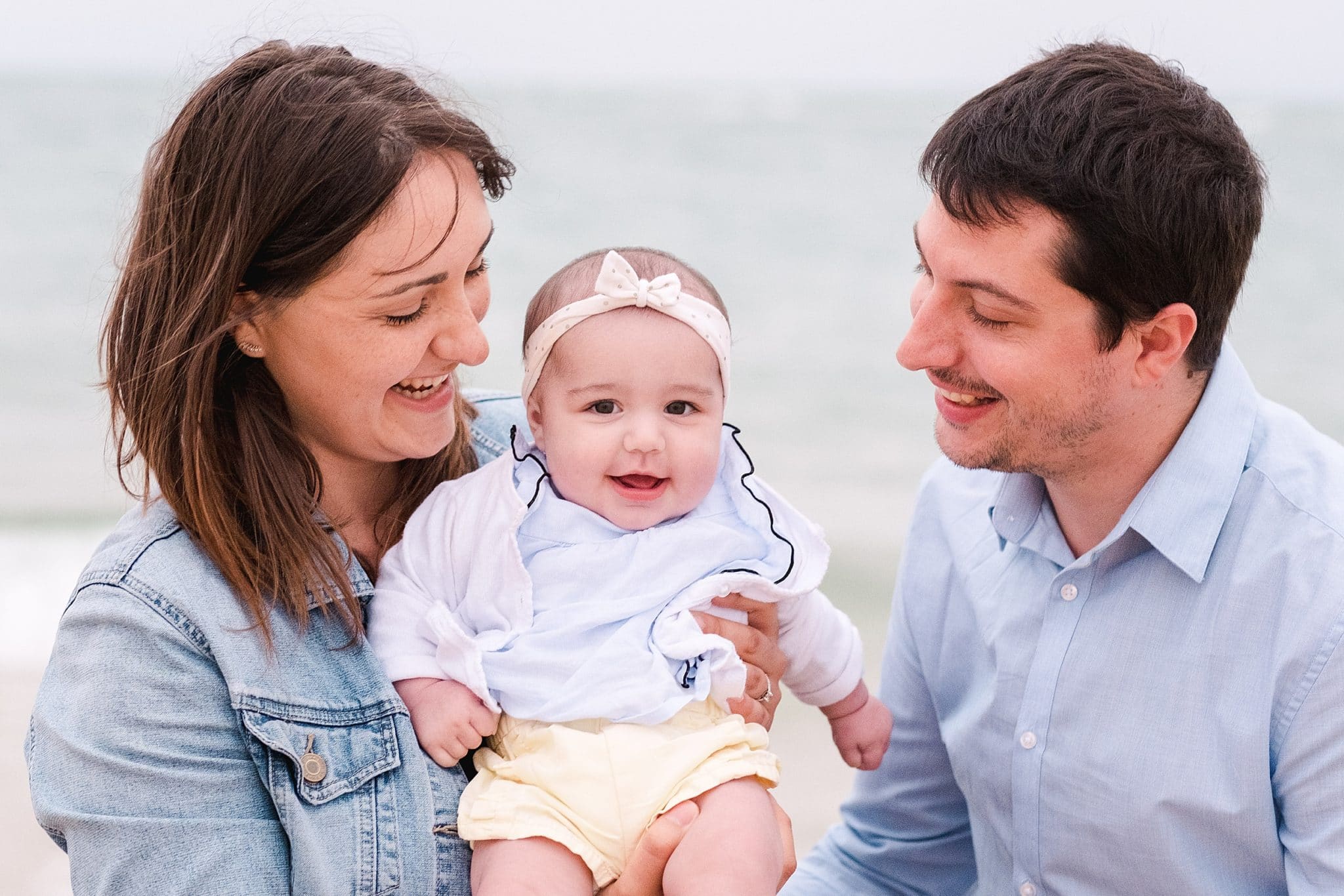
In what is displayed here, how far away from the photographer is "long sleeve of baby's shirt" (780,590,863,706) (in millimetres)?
2568

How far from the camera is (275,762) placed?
6.89ft

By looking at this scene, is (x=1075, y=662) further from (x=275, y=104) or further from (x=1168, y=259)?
(x=275, y=104)

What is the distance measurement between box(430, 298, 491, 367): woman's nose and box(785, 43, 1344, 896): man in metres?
0.83

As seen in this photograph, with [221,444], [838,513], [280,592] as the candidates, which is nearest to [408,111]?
[221,444]

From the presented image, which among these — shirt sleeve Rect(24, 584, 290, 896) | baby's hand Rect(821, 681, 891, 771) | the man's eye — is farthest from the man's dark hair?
shirt sleeve Rect(24, 584, 290, 896)

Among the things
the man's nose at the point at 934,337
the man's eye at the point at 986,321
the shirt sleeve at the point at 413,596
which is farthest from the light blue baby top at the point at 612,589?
the man's eye at the point at 986,321

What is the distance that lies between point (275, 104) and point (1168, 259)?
63.1 inches

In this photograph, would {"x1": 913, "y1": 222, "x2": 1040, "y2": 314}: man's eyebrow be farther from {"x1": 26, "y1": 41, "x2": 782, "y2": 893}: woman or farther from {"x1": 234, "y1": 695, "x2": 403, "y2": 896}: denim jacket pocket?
{"x1": 234, "y1": 695, "x2": 403, "y2": 896}: denim jacket pocket

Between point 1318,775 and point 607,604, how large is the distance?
4.03 feet

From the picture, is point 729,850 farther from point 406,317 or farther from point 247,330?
point 247,330

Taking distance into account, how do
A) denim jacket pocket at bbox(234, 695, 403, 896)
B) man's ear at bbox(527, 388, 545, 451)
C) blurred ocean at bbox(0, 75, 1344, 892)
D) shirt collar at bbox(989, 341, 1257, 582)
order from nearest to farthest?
denim jacket pocket at bbox(234, 695, 403, 896), shirt collar at bbox(989, 341, 1257, 582), man's ear at bbox(527, 388, 545, 451), blurred ocean at bbox(0, 75, 1344, 892)

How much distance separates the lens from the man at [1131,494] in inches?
89.2

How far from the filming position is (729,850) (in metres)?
2.08

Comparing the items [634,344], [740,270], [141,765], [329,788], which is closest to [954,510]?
[634,344]
